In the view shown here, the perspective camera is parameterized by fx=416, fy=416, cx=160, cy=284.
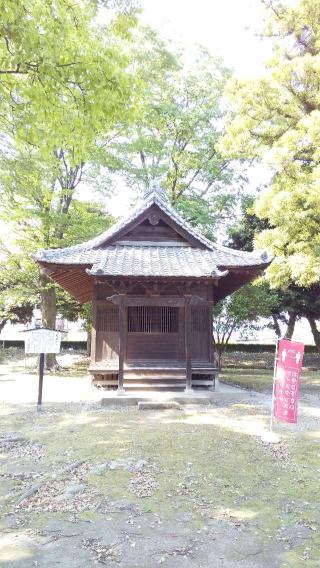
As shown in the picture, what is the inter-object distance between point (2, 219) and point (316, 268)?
13439mm

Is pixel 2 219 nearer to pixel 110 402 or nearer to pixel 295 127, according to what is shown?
pixel 110 402

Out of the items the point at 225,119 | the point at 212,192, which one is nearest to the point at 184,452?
the point at 225,119

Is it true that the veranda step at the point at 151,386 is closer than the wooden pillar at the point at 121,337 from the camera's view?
No

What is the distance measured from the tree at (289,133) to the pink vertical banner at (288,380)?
616 centimetres

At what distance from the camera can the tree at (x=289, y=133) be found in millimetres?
13672

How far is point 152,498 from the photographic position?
511 centimetres

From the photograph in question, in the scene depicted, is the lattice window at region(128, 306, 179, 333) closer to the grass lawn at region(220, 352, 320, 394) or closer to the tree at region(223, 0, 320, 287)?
the tree at region(223, 0, 320, 287)

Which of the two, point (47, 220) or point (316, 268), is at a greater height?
point (47, 220)

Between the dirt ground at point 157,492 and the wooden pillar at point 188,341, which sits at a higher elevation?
the wooden pillar at point 188,341

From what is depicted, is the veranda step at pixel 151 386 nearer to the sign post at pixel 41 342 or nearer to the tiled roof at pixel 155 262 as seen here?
the sign post at pixel 41 342

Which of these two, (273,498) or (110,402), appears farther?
(110,402)

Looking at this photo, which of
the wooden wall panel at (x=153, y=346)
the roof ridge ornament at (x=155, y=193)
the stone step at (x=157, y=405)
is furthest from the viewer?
the roof ridge ornament at (x=155, y=193)

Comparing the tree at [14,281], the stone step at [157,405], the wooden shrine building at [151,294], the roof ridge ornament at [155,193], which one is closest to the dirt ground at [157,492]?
the stone step at [157,405]

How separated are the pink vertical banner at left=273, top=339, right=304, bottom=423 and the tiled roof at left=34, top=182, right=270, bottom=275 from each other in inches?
196
